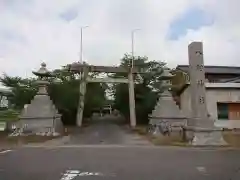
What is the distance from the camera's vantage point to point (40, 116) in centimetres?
2628

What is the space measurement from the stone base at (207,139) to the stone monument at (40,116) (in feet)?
39.5

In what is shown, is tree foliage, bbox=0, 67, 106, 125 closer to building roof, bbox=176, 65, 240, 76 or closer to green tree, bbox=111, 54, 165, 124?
green tree, bbox=111, 54, 165, 124

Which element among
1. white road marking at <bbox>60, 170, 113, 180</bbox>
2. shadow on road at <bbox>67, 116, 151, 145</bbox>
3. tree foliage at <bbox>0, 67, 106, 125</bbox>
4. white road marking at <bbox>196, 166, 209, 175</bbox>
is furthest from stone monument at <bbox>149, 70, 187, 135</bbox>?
white road marking at <bbox>60, 170, 113, 180</bbox>

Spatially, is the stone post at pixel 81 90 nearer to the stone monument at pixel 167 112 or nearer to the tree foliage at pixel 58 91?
the tree foliage at pixel 58 91

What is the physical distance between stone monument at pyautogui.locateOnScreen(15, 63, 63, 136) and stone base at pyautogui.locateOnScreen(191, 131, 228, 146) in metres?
12.0

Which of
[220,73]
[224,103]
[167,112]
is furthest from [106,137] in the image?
[220,73]

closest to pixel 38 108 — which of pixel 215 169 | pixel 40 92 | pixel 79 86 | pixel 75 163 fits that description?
pixel 40 92

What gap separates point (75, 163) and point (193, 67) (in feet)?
37.4

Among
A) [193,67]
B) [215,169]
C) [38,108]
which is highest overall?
[193,67]

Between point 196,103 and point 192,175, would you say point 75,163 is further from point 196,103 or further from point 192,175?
point 196,103

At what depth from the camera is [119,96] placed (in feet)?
157

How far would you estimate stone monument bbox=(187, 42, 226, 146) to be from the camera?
1822 centimetres

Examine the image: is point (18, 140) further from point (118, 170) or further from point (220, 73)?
point (220, 73)

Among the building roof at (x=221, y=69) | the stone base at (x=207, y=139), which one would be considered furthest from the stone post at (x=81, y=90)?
the stone base at (x=207, y=139)
